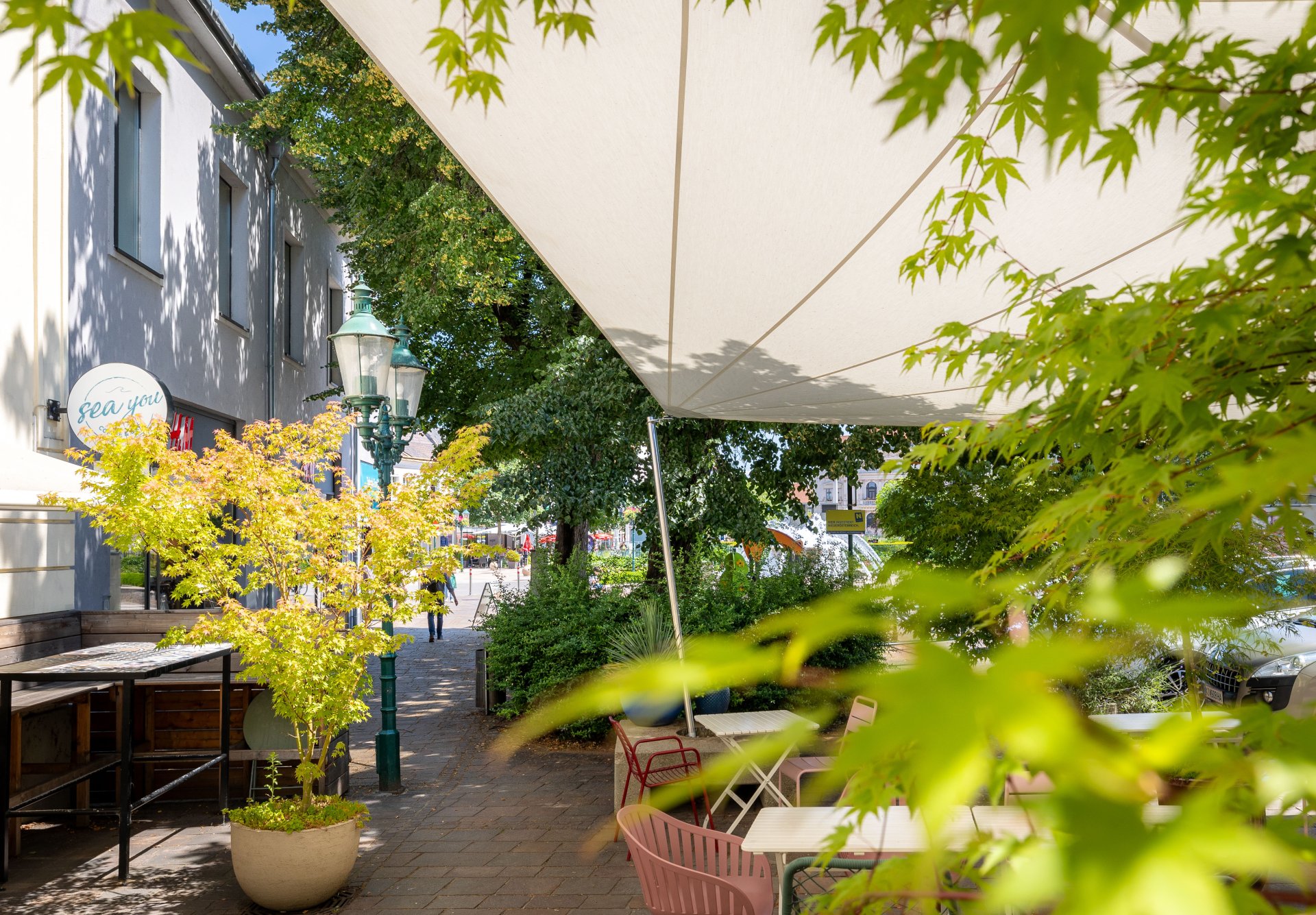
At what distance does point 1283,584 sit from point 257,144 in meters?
11.9

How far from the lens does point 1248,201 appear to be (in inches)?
50.2

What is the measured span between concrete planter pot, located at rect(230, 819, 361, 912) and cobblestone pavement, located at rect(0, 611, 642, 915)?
192mm

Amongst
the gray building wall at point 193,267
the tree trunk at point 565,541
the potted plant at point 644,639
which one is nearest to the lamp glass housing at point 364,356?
the gray building wall at point 193,267

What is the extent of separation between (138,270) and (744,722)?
7.09 meters

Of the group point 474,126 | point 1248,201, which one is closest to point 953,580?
point 1248,201

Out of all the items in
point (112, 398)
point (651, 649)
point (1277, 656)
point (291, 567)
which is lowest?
point (1277, 656)

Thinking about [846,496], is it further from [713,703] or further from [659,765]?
[659,765]

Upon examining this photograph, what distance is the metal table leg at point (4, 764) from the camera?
16.4 feet

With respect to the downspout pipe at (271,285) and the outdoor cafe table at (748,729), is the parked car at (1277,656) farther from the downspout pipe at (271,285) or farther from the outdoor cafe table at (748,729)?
the downspout pipe at (271,285)

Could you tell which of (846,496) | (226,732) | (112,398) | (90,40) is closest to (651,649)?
(226,732)

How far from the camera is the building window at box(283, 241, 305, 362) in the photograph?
559 inches

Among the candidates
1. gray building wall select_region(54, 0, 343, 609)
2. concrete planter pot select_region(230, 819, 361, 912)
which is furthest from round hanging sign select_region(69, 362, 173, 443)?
concrete planter pot select_region(230, 819, 361, 912)

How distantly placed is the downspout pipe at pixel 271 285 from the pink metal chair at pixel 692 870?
10.8 m

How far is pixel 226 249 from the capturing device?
11750 millimetres
